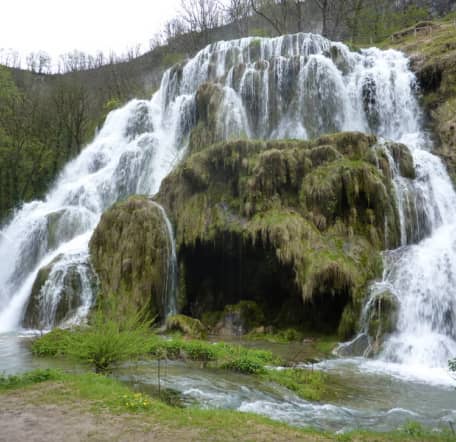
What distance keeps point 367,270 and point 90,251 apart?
10.7 meters

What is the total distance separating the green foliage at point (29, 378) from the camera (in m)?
8.59

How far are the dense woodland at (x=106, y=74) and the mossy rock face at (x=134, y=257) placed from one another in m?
22.7

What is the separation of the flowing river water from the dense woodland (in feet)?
18.9

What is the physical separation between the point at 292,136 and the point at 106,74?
1548 inches

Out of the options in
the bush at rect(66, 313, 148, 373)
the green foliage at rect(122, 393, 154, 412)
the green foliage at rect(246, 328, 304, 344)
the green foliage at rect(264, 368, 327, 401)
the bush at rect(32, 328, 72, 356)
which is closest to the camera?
the green foliage at rect(122, 393, 154, 412)

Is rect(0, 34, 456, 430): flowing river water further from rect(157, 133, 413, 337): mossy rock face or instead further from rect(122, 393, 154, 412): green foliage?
rect(122, 393, 154, 412): green foliage

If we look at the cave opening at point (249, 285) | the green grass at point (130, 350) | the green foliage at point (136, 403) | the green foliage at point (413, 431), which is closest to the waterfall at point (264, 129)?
the cave opening at point (249, 285)

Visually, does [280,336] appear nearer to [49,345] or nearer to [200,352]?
[200,352]

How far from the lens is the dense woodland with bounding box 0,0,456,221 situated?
41062 mm

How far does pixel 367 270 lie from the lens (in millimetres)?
15258

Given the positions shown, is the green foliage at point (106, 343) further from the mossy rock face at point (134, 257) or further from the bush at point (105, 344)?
the mossy rock face at point (134, 257)

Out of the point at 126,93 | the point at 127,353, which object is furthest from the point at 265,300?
the point at 126,93

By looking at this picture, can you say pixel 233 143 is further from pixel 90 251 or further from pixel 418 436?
pixel 418 436

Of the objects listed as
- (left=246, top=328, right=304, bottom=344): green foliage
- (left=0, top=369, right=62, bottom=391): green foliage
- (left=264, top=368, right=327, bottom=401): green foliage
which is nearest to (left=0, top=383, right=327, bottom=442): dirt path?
(left=0, top=369, right=62, bottom=391): green foliage
